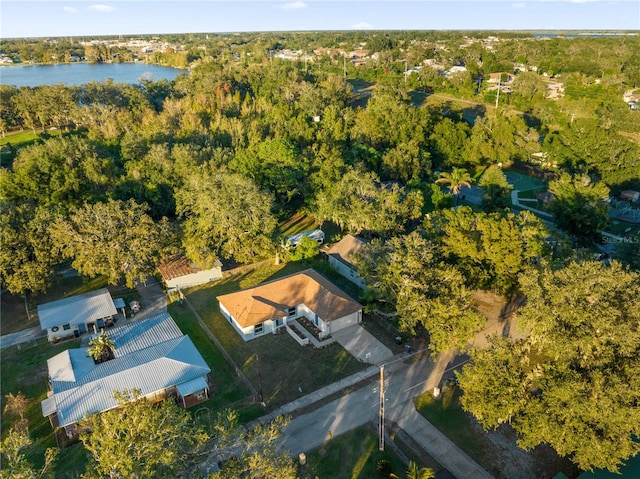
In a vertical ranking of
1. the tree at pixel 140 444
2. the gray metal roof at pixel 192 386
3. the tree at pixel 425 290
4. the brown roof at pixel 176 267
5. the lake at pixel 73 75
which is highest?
the lake at pixel 73 75

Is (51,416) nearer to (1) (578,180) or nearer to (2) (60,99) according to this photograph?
(1) (578,180)

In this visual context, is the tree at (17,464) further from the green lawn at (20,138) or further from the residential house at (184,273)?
the green lawn at (20,138)

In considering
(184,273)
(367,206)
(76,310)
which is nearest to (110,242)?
(76,310)

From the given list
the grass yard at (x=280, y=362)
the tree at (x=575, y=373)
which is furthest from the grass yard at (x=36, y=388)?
the tree at (x=575, y=373)

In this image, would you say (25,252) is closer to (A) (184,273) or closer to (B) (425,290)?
(A) (184,273)

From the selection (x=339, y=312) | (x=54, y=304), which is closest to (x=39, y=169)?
(x=54, y=304)

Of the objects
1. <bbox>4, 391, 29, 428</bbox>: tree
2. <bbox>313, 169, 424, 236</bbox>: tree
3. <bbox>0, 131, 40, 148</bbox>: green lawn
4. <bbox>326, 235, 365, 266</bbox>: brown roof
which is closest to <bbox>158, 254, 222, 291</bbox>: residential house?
<bbox>326, 235, 365, 266</bbox>: brown roof

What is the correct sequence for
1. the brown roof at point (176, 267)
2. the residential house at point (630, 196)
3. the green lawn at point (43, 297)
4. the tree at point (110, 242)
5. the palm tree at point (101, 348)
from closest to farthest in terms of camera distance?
the palm tree at point (101, 348) < the green lawn at point (43, 297) < the tree at point (110, 242) < the brown roof at point (176, 267) < the residential house at point (630, 196)

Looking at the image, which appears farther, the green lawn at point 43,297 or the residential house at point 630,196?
the residential house at point 630,196
